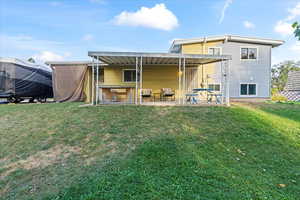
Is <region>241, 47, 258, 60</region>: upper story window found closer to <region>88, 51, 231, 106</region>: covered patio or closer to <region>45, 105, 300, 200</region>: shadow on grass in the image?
<region>88, 51, 231, 106</region>: covered patio

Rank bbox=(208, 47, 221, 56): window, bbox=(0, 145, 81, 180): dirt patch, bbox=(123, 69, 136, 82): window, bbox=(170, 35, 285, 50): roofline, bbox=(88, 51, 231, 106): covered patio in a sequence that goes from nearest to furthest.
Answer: bbox=(0, 145, 81, 180): dirt patch, bbox=(88, 51, 231, 106): covered patio, bbox=(170, 35, 285, 50): roofline, bbox=(123, 69, 136, 82): window, bbox=(208, 47, 221, 56): window

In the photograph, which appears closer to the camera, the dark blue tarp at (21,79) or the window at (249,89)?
the dark blue tarp at (21,79)

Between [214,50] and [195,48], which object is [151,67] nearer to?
[195,48]

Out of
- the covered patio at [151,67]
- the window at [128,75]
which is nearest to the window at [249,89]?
the covered patio at [151,67]

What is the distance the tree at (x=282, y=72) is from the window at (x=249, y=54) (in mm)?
18379

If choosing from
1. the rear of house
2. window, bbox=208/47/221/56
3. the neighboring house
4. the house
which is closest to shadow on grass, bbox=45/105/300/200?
the house

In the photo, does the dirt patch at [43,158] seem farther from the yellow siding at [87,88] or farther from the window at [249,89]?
the window at [249,89]

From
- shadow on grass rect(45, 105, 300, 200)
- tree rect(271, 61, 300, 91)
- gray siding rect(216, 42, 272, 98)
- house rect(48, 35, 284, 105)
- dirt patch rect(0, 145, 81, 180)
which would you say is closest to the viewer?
shadow on grass rect(45, 105, 300, 200)

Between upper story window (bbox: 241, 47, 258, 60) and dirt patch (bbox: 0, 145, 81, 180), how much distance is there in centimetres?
1145

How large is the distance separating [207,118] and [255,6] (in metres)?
9.89

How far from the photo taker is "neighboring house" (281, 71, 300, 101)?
15.5 metres

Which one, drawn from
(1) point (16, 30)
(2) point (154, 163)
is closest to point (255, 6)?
(2) point (154, 163)

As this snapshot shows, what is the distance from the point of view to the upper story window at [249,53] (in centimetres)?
1107

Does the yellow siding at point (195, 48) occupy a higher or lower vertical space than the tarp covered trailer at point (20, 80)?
higher
